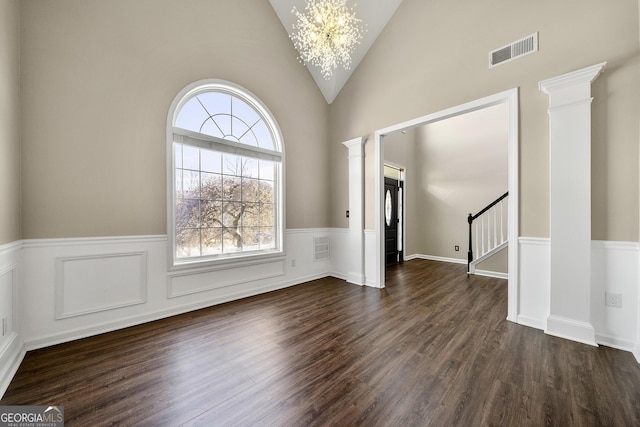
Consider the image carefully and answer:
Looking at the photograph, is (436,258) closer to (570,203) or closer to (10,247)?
(570,203)

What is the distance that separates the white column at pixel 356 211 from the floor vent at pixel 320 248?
0.50 m

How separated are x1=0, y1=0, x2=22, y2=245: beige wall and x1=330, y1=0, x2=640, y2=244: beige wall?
3864mm

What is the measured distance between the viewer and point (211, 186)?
10.8 feet

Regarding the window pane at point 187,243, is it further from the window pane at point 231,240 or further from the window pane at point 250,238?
the window pane at point 250,238

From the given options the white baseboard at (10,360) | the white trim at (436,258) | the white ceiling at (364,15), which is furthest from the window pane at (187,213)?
the white trim at (436,258)

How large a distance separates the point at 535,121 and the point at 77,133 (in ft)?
14.6

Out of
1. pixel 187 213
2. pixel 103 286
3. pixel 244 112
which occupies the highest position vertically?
pixel 244 112

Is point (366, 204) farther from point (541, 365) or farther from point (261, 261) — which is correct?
point (541, 365)

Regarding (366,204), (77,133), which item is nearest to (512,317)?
(366,204)

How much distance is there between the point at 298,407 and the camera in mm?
1480

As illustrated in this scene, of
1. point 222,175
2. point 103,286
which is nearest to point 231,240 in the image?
point 222,175

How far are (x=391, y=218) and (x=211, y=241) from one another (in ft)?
14.1

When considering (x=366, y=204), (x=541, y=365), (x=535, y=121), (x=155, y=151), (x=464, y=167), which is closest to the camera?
(x=541, y=365)

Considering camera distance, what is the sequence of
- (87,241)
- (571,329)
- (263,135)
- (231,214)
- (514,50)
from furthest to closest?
(263,135) → (231,214) → (514,50) → (87,241) → (571,329)
